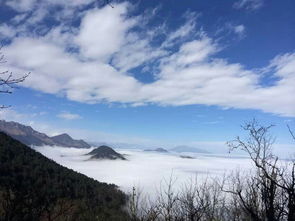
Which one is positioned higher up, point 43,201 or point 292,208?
point 292,208

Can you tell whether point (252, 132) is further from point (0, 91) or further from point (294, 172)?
point (0, 91)

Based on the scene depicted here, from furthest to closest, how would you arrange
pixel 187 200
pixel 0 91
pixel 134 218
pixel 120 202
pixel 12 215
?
pixel 120 202, pixel 187 200, pixel 134 218, pixel 12 215, pixel 0 91

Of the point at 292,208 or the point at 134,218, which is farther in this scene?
the point at 134,218

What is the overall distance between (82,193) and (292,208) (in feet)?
636

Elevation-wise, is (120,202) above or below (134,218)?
below

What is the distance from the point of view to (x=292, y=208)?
1037 centimetres

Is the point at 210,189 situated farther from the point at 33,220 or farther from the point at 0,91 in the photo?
the point at 0,91

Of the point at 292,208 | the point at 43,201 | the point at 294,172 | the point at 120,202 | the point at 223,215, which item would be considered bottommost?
the point at 120,202

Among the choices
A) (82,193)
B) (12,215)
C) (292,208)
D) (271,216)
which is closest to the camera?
(292,208)

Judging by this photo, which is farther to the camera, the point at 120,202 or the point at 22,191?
the point at 120,202

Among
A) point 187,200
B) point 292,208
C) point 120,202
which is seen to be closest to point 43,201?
point 292,208

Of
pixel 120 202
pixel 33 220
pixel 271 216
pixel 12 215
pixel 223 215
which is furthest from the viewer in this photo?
pixel 120 202

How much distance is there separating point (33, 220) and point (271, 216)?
407 inches

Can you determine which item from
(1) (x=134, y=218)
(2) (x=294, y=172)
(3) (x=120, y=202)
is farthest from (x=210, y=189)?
(3) (x=120, y=202)
